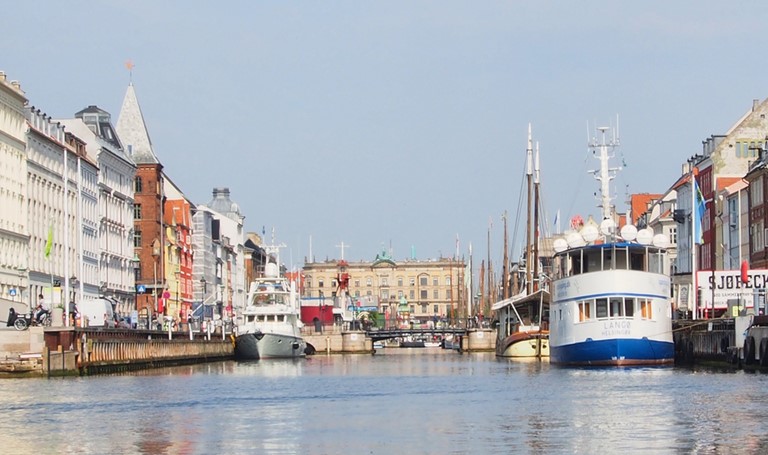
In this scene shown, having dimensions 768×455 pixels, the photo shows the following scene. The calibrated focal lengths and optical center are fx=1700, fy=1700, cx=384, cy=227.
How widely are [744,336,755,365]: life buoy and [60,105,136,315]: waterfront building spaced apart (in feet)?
251

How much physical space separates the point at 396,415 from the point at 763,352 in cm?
3470

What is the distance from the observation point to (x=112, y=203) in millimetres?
160750

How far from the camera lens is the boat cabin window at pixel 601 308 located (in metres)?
91.4

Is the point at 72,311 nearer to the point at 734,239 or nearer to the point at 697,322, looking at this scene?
the point at 697,322

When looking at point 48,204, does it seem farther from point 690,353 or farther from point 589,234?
point 690,353

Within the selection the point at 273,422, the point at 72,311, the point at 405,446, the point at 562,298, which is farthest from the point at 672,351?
the point at 405,446

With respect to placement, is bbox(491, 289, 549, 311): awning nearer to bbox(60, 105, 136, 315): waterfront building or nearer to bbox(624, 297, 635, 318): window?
bbox(624, 297, 635, 318): window

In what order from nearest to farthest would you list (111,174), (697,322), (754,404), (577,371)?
(754,404) → (577,371) → (697,322) → (111,174)

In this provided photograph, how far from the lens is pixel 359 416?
5366cm

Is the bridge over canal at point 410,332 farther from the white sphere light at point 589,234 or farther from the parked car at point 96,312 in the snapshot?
the white sphere light at point 589,234

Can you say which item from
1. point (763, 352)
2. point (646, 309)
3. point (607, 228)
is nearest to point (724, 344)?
point (646, 309)

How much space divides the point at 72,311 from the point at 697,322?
36777 millimetres

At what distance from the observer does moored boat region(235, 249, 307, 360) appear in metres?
137

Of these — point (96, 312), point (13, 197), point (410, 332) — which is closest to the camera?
point (96, 312)
